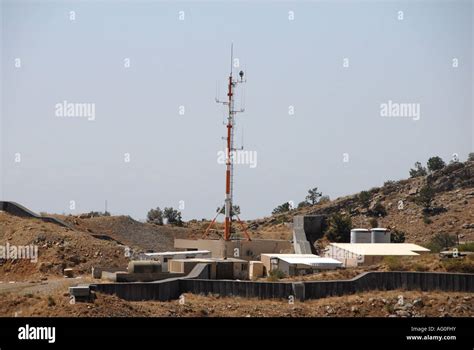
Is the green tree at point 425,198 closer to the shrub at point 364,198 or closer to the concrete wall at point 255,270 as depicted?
the shrub at point 364,198

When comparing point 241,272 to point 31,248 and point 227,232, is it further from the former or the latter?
point 31,248

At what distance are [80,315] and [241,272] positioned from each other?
52.9ft

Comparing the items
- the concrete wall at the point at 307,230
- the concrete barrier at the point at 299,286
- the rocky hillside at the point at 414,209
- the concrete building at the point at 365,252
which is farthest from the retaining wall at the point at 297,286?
the rocky hillside at the point at 414,209

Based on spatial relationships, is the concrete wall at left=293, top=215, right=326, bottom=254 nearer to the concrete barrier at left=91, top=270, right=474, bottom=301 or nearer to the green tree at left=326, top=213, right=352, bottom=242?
the green tree at left=326, top=213, right=352, bottom=242

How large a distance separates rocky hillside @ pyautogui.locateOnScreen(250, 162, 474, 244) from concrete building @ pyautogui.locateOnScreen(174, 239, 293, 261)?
982 centimetres

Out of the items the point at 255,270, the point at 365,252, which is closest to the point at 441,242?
the point at 365,252

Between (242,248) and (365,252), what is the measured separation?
9.73 metres

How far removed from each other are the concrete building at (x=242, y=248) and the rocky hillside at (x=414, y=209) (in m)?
9.82

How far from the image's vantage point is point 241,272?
49.0m

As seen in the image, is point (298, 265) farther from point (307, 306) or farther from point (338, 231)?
point (338, 231)

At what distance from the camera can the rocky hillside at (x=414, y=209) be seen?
221 feet
